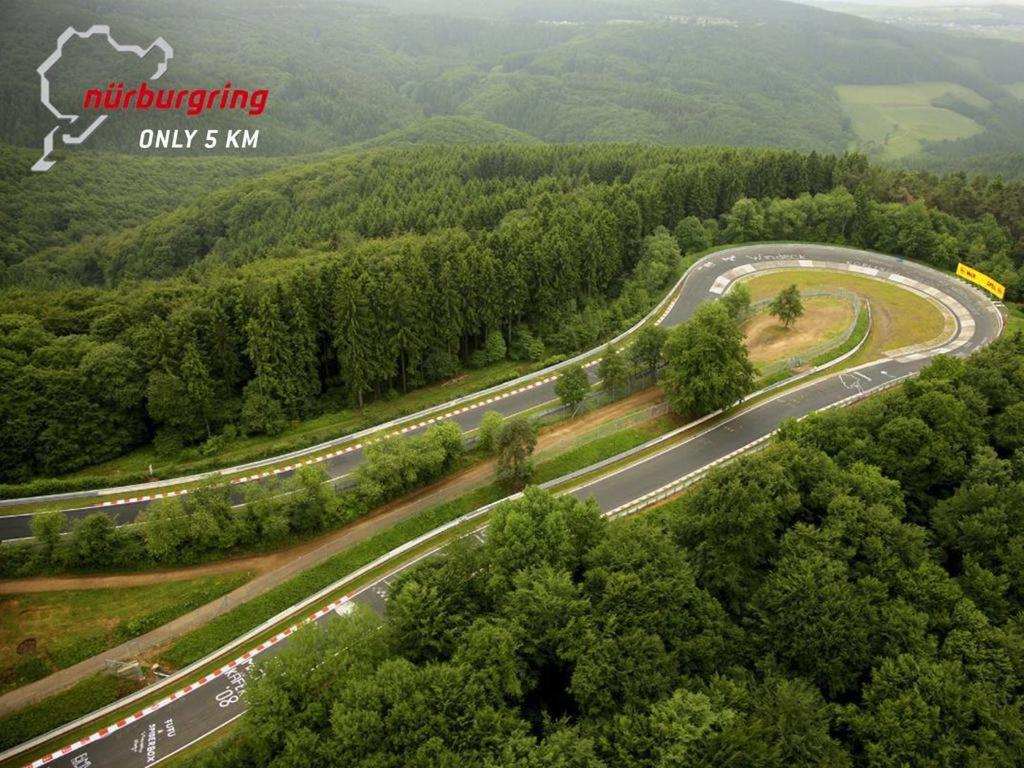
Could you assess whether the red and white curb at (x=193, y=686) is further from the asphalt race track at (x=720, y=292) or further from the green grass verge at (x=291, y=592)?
the asphalt race track at (x=720, y=292)

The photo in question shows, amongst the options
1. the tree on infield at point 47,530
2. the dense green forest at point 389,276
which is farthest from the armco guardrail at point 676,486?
the tree on infield at point 47,530

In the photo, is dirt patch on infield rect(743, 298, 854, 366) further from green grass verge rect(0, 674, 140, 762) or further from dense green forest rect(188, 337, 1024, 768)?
green grass verge rect(0, 674, 140, 762)

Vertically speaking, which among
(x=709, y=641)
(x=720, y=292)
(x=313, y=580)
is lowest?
(x=313, y=580)

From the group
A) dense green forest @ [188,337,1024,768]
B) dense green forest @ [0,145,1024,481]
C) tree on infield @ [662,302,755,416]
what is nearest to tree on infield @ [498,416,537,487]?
dense green forest @ [188,337,1024,768]

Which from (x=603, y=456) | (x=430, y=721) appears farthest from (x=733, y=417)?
(x=430, y=721)

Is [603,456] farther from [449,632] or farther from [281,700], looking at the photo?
[281,700]

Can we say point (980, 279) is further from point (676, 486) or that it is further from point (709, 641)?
point (709, 641)

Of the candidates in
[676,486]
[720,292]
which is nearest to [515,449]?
[676,486]
